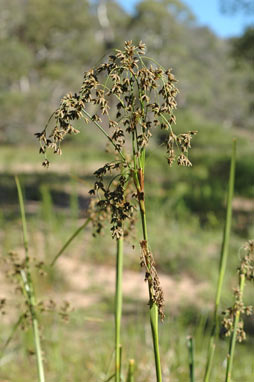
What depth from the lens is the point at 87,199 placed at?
1062 centimetres

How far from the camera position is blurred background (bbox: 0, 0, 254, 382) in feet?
10.6

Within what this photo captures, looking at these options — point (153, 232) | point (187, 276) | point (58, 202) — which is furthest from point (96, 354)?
point (58, 202)

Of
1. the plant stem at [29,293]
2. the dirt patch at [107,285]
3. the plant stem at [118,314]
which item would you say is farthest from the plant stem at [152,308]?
the dirt patch at [107,285]

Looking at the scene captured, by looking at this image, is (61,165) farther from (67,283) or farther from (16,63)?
(67,283)

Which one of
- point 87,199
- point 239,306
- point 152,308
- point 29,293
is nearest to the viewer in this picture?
point 152,308

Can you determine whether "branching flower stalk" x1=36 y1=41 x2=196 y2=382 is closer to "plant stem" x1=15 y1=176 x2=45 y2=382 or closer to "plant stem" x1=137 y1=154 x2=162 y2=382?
"plant stem" x1=137 y1=154 x2=162 y2=382

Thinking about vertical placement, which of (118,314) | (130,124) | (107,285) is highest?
(130,124)

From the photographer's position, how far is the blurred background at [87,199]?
3.25 m

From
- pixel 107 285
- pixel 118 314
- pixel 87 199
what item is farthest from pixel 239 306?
pixel 87 199

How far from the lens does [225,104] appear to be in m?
47.2

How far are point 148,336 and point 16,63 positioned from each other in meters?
17.3

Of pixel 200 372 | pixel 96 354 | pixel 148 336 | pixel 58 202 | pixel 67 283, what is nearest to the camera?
pixel 200 372

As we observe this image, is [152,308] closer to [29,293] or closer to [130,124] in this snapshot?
[130,124]

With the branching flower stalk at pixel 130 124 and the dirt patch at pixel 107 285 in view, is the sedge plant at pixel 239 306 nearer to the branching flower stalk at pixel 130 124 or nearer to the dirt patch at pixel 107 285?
the branching flower stalk at pixel 130 124
